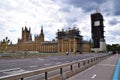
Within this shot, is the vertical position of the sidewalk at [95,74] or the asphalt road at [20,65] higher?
the asphalt road at [20,65]

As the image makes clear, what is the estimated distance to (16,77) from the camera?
698cm

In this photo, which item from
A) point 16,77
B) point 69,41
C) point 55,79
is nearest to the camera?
point 16,77

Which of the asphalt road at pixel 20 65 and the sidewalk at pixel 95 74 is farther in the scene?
the asphalt road at pixel 20 65

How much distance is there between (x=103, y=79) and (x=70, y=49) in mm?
174362

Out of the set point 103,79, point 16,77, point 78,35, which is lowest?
point 103,79

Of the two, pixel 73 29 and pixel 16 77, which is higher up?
pixel 73 29

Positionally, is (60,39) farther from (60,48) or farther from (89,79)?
(89,79)

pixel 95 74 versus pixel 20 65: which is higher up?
pixel 20 65

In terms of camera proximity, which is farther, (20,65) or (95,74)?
(20,65)

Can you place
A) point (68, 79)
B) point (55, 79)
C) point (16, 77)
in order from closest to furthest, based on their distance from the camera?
point (16, 77) < point (55, 79) < point (68, 79)

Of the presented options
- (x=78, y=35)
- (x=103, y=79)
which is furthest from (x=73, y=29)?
(x=103, y=79)

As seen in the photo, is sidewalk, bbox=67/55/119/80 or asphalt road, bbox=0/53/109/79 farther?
asphalt road, bbox=0/53/109/79

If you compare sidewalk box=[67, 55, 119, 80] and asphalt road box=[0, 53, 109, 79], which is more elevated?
asphalt road box=[0, 53, 109, 79]

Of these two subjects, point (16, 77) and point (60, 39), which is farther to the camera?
point (60, 39)
